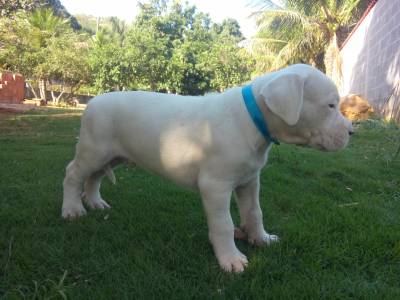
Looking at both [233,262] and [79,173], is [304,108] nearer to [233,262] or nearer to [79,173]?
[233,262]

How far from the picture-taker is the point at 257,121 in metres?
2.57

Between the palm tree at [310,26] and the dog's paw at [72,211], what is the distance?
1818 cm

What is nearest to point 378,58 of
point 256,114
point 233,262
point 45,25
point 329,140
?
point 329,140

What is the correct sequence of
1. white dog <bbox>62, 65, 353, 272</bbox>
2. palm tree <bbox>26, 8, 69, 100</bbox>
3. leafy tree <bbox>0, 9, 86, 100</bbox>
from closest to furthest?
white dog <bbox>62, 65, 353, 272</bbox>
leafy tree <bbox>0, 9, 86, 100</bbox>
palm tree <bbox>26, 8, 69, 100</bbox>

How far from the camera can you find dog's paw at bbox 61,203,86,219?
3.36 meters

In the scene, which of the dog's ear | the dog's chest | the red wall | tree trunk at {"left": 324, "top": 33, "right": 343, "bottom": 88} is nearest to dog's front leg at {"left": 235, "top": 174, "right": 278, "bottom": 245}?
the dog's chest

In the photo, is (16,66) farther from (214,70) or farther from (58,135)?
(58,135)

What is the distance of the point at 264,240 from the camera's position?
2914 millimetres

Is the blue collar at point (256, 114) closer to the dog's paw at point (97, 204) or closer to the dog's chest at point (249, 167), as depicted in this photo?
the dog's chest at point (249, 167)

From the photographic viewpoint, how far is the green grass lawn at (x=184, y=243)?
2.29m

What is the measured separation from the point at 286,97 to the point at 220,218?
863 mm

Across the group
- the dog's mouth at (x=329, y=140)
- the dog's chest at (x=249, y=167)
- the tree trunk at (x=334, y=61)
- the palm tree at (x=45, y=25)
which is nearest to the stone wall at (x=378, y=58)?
the tree trunk at (x=334, y=61)

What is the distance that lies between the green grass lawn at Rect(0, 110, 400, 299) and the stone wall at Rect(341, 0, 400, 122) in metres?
6.18

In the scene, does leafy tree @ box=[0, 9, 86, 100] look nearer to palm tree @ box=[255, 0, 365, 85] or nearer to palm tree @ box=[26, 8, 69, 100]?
palm tree @ box=[26, 8, 69, 100]
